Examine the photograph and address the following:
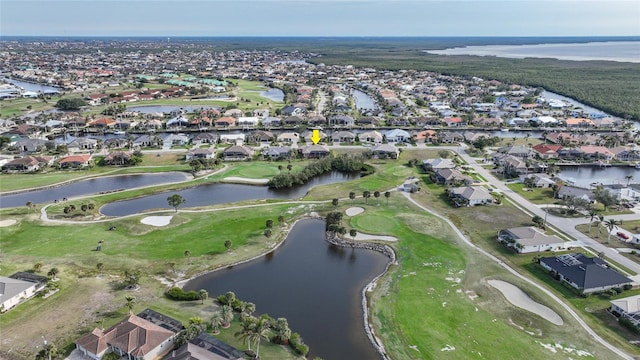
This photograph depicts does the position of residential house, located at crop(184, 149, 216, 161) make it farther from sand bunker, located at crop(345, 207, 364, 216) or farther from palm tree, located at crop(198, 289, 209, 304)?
palm tree, located at crop(198, 289, 209, 304)

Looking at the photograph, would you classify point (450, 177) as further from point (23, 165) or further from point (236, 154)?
point (23, 165)

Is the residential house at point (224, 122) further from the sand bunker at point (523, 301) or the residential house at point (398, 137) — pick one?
the sand bunker at point (523, 301)

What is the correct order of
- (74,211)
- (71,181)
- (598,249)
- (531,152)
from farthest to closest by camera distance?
(531,152), (71,181), (74,211), (598,249)

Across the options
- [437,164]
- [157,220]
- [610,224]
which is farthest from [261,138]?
[610,224]

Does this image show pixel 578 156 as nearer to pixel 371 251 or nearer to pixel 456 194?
pixel 456 194

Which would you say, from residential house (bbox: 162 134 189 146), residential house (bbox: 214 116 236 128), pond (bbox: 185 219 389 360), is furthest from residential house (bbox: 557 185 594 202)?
residential house (bbox: 214 116 236 128)

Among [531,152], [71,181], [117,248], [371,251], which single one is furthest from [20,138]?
[531,152]

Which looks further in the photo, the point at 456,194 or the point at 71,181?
the point at 71,181
